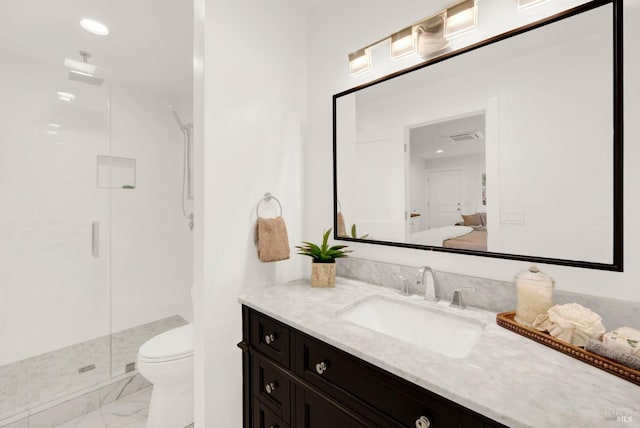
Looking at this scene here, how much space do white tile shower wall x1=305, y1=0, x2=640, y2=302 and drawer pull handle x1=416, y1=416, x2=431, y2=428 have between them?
2.08 ft

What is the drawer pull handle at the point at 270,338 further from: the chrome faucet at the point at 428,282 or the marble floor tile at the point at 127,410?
the marble floor tile at the point at 127,410

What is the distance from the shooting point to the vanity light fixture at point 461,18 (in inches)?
42.4

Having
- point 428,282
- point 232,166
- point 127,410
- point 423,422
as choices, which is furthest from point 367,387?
point 127,410

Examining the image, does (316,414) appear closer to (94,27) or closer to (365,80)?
(365,80)

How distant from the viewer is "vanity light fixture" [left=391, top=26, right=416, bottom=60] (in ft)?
4.13

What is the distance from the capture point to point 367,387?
791mm

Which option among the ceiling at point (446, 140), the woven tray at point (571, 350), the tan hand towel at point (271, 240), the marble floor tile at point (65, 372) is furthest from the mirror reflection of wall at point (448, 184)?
the marble floor tile at point (65, 372)

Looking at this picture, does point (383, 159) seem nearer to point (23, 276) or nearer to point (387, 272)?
point (387, 272)

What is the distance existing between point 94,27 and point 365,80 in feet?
5.90

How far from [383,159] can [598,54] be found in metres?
0.81

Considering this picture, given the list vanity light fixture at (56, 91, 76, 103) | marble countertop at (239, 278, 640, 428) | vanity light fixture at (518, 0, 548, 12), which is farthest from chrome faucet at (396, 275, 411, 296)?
vanity light fixture at (56, 91, 76, 103)

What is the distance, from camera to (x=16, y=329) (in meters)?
2.12

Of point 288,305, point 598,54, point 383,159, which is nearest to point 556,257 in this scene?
point 598,54

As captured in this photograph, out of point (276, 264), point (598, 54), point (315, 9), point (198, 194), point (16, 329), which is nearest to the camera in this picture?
point (598, 54)
